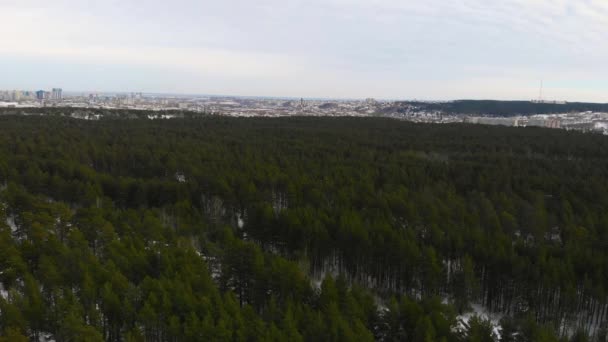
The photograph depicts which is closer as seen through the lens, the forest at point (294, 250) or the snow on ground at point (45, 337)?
the forest at point (294, 250)

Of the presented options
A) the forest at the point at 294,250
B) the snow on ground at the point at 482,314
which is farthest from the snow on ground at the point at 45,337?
the snow on ground at the point at 482,314

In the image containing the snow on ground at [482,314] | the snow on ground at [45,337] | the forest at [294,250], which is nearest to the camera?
the forest at [294,250]

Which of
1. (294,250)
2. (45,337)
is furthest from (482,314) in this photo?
(45,337)

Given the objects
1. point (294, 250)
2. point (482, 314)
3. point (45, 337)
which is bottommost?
point (482, 314)

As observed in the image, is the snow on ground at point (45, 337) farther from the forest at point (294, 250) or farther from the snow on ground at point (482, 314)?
the snow on ground at point (482, 314)

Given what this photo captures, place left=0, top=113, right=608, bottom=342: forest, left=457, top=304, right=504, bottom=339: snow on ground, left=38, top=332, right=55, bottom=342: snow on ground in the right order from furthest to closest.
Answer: left=457, top=304, right=504, bottom=339: snow on ground → left=38, top=332, right=55, bottom=342: snow on ground → left=0, top=113, right=608, bottom=342: forest

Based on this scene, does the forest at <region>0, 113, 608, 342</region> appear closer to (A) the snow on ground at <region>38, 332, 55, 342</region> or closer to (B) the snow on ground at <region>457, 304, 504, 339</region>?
(A) the snow on ground at <region>38, 332, 55, 342</region>

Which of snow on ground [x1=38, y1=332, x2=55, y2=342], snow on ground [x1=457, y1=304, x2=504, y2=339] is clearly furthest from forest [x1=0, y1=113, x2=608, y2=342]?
snow on ground [x1=457, y1=304, x2=504, y2=339]

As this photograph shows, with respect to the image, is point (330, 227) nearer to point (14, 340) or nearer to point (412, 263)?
point (412, 263)

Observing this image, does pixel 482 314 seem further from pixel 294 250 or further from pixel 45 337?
pixel 45 337
